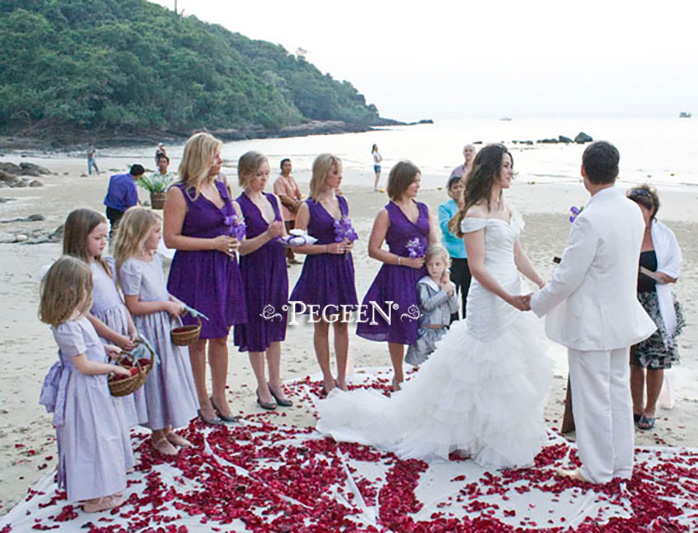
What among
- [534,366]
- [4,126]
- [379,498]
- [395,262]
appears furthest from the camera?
[4,126]

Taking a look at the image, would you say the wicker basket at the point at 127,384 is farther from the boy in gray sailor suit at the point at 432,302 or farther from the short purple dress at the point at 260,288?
the boy in gray sailor suit at the point at 432,302

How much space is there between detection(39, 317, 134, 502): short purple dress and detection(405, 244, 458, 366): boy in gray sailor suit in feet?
9.25

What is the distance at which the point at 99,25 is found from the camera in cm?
8450

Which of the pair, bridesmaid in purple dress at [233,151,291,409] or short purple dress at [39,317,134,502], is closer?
short purple dress at [39,317,134,502]

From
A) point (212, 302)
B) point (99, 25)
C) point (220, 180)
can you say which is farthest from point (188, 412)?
point (99, 25)

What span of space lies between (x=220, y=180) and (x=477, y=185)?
84.2 inches

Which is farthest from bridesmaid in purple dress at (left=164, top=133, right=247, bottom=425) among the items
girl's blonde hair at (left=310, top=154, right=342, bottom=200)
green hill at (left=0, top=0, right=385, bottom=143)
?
green hill at (left=0, top=0, right=385, bottom=143)

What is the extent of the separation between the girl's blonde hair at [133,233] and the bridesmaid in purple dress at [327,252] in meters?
1.56

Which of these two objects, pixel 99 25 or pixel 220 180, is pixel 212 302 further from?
pixel 99 25

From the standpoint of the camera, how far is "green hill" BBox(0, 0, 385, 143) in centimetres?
7081

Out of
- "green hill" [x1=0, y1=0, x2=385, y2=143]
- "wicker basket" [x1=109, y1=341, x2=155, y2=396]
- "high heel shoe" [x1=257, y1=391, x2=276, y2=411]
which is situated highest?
"green hill" [x1=0, y1=0, x2=385, y2=143]

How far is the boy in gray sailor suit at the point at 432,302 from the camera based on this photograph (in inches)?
228

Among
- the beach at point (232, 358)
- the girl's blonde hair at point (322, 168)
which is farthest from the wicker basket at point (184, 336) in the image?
the girl's blonde hair at point (322, 168)

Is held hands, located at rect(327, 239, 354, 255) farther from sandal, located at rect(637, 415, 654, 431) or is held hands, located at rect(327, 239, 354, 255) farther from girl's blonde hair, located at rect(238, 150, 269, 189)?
sandal, located at rect(637, 415, 654, 431)
